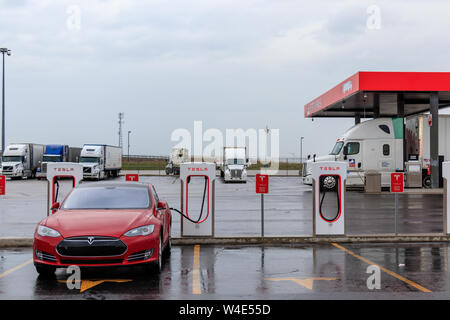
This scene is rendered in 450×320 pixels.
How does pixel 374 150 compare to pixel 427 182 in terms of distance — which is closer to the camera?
pixel 374 150

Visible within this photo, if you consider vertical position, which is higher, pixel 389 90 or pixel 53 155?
pixel 389 90

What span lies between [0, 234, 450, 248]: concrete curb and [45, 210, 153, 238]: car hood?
2960mm

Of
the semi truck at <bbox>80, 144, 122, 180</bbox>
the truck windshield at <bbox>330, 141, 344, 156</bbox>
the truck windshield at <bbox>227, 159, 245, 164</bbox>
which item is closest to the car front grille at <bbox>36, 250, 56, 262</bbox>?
the truck windshield at <bbox>330, 141, 344, 156</bbox>

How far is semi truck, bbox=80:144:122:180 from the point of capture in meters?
46.0

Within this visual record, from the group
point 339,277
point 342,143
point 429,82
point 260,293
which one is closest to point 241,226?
point 339,277

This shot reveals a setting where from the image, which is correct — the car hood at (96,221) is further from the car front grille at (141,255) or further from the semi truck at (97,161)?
the semi truck at (97,161)

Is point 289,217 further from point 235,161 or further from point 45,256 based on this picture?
point 235,161

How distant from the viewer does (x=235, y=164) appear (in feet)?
145

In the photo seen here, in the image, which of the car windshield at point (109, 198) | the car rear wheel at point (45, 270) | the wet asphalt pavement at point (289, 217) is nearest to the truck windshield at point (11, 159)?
the wet asphalt pavement at point (289, 217)

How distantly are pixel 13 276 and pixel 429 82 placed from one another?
2484 cm

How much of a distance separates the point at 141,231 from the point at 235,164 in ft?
119

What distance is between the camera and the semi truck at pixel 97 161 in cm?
4603

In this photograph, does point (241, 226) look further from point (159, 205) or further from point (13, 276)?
point (13, 276)

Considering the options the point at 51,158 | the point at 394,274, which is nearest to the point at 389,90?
the point at 394,274
